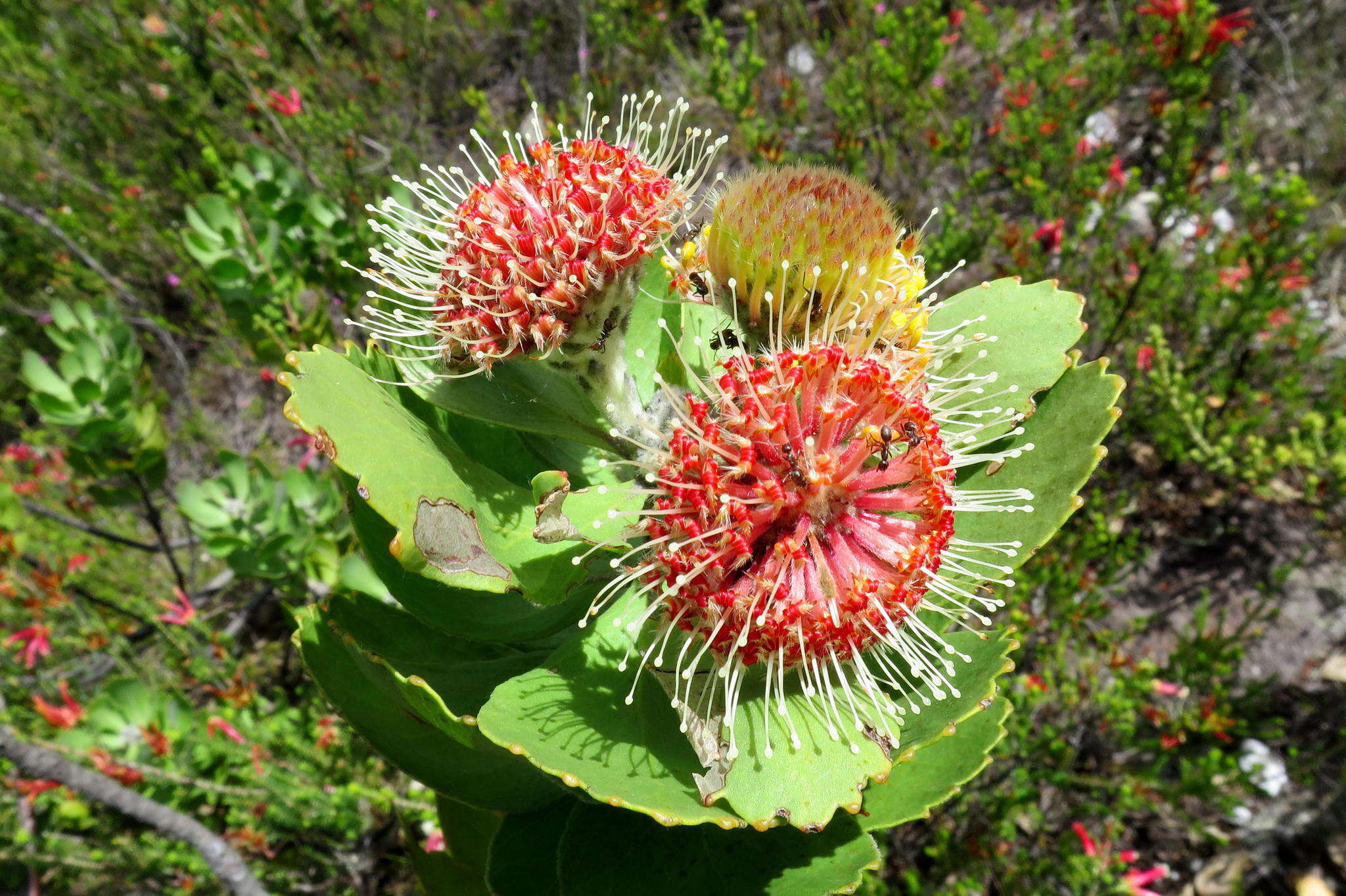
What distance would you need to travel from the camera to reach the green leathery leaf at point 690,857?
1130mm

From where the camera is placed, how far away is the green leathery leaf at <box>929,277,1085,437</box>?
4.13 feet

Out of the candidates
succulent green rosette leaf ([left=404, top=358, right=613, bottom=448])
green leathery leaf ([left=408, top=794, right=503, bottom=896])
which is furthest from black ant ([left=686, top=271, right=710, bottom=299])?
green leathery leaf ([left=408, top=794, right=503, bottom=896])

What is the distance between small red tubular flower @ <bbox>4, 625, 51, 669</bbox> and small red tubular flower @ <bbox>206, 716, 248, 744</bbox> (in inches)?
33.0

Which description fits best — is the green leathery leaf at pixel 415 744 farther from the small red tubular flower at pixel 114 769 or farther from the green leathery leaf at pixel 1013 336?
the small red tubular flower at pixel 114 769

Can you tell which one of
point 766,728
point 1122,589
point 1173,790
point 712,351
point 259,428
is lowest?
point 1173,790

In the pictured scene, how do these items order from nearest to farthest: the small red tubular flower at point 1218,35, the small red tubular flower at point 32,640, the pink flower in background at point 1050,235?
the small red tubular flower at point 32,640 → the small red tubular flower at point 1218,35 → the pink flower in background at point 1050,235

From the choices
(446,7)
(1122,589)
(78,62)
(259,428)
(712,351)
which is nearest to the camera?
(712,351)

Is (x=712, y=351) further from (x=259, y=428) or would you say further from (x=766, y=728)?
(x=259, y=428)

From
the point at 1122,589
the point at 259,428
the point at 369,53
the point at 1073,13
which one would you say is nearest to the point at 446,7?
the point at 369,53

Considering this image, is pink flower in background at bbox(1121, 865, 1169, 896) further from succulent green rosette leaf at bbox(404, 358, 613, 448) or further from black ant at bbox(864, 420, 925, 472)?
succulent green rosette leaf at bbox(404, 358, 613, 448)

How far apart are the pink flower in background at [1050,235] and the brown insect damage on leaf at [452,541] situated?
3.54 meters

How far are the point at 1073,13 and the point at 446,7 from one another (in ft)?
15.6

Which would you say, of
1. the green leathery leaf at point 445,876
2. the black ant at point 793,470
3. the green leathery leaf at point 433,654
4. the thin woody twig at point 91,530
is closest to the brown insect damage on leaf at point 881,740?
the black ant at point 793,470

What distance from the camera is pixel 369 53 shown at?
575 cm
